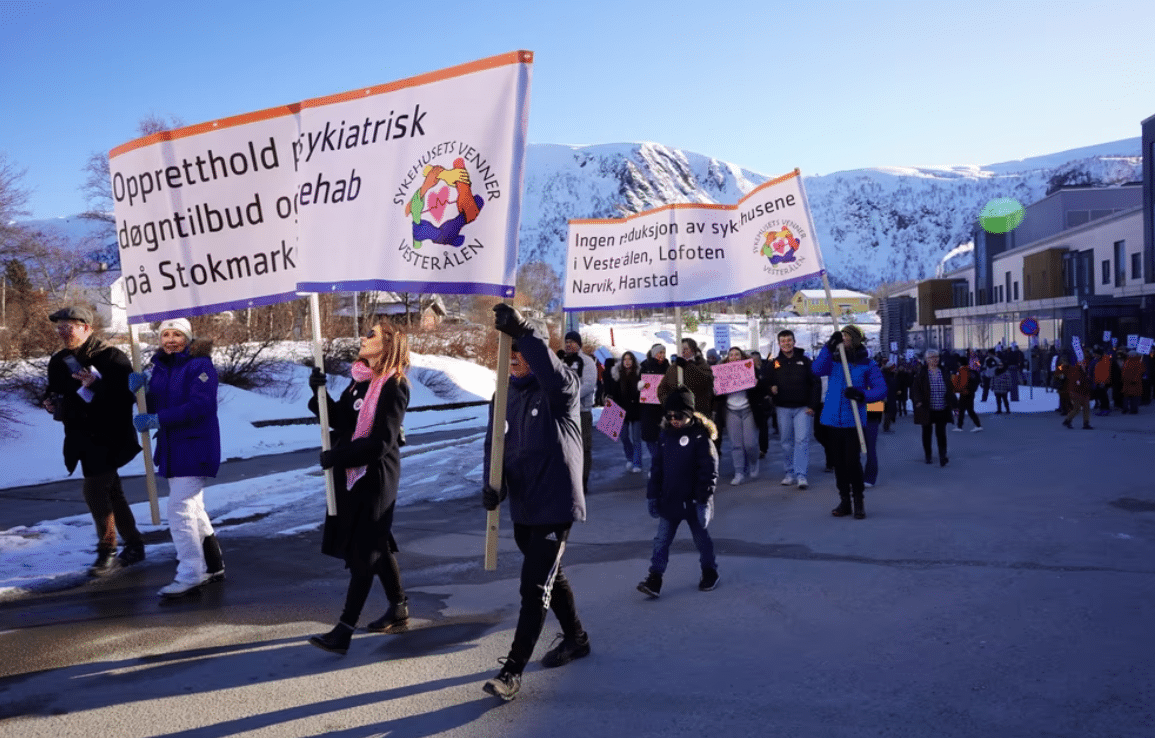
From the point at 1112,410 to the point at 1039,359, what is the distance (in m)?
13.3

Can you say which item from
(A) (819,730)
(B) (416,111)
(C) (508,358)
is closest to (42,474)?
(B) (416,111)

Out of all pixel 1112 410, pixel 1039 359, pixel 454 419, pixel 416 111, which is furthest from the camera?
pixel 1039 359

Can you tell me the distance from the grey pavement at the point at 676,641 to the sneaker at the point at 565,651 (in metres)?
0.07

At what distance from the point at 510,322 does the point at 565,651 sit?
185 cm

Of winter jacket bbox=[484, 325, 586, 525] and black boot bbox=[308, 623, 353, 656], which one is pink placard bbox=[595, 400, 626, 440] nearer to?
black boot bbox=[308, 623, 353, 656]

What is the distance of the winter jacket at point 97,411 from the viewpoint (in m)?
7.14

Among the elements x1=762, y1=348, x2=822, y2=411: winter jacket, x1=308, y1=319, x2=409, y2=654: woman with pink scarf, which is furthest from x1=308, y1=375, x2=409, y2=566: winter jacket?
x1=762, y1=348, x2=822, y2=411: winter jacket

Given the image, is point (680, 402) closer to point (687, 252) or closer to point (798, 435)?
point (798, 435)

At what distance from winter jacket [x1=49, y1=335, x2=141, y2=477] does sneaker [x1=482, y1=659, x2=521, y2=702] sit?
13.8 feet

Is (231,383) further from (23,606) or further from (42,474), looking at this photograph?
(23,606)

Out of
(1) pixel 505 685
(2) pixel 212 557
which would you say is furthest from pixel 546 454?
(2) pixel 212 557

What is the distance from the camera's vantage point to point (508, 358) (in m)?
4.63

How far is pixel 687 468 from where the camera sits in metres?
6.36

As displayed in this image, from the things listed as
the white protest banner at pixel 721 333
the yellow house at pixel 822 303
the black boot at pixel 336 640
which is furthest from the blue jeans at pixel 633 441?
the yellow house at pixel 822 303
